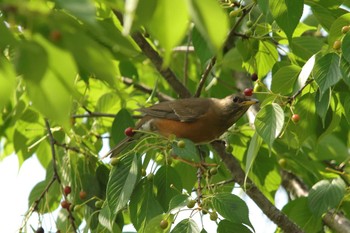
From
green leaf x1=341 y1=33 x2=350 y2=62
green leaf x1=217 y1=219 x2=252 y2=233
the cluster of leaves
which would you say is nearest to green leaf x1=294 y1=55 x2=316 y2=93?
the cluster of leaves

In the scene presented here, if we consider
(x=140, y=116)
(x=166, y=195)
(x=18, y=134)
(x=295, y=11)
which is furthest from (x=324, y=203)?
(x=18, y=134)

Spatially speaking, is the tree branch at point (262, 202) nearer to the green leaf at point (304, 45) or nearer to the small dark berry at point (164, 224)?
the green leaf at point (304, 45)

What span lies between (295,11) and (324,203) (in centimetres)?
126

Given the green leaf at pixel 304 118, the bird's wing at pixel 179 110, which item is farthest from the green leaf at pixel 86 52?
the bird's wing at pixel 179 110

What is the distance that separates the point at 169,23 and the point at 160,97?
15.3 ft

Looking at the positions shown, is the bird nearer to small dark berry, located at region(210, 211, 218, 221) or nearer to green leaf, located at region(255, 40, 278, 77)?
green leaf, located at region(255, 40, 278, 77)

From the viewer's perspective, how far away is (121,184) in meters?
3.62

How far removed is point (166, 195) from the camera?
3844 millimetres

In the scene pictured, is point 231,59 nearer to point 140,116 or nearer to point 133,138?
point 140,116

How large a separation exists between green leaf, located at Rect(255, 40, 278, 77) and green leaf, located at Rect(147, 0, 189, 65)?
2.93 metres

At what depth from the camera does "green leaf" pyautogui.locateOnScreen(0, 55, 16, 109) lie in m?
1.82

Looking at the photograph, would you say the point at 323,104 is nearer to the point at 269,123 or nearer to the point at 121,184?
the point at 269,123

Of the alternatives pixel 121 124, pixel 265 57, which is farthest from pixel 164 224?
pixel 265 57

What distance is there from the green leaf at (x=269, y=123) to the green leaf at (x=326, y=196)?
0.95 m
